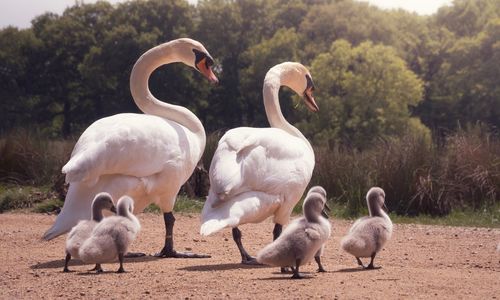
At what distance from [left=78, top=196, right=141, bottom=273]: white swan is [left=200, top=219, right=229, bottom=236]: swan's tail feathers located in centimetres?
69

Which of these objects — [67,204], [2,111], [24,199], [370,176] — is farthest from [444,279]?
[2,111]

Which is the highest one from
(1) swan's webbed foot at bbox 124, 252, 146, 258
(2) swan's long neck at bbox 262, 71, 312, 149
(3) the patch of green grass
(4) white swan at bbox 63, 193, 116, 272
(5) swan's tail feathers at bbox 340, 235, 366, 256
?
(2) swan's long neck at bbox 262, 71, 312, 149

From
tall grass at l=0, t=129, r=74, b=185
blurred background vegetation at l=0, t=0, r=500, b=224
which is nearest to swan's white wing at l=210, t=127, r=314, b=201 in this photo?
tall grass at l=0, t=129, r=74, b=185

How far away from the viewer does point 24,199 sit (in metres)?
15.2

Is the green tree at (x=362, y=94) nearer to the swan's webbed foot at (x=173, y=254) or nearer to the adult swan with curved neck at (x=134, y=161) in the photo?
the adult swan with curved neck at (x=134, y=161)

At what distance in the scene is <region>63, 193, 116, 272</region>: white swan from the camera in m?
7.49

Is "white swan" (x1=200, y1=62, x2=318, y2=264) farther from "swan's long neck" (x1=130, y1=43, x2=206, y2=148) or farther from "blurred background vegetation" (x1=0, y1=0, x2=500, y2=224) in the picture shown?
"blurred background vegetation" (x1=0, y1=0, x2=500, y2=224)

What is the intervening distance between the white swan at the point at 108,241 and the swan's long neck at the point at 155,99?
220 centimetres

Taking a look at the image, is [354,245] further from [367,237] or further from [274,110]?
[274,110]

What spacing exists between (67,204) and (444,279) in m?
3.64

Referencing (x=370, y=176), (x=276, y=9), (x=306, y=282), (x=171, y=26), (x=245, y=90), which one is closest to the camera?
(x=306, y=282)

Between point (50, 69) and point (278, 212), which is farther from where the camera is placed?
point (50, 69)

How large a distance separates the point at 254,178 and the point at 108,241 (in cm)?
146

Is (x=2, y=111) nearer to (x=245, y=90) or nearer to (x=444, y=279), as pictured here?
(x=245, y=90)
